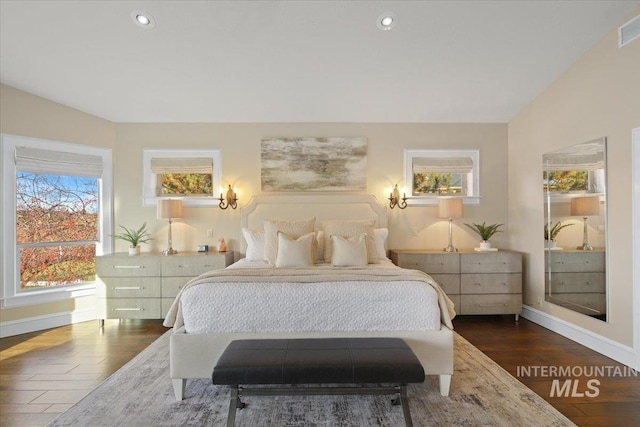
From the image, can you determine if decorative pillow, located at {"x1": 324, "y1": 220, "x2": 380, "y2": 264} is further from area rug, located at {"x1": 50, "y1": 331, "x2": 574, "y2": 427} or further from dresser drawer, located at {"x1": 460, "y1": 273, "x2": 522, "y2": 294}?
area rug, located at {"x1": 50, "y1": 331, "x2": 574, "y2": 427}

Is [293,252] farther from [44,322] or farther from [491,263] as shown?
[44,322]

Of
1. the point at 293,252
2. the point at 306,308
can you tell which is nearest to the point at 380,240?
the point at 293,252

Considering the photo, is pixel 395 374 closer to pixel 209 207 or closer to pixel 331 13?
pixel 331 13

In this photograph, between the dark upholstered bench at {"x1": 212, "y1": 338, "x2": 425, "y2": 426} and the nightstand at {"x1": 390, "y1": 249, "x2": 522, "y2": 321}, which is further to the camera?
the nightstand at {"x1": 390, "y1": 249, "x2": 522, "y2": 321}

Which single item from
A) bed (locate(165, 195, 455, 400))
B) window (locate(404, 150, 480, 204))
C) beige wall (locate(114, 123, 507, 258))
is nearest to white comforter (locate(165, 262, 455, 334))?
bed (locate(165, 195, 455, 400))

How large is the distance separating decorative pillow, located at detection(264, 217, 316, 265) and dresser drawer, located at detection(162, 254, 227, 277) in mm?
656

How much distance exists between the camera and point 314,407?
2203mm

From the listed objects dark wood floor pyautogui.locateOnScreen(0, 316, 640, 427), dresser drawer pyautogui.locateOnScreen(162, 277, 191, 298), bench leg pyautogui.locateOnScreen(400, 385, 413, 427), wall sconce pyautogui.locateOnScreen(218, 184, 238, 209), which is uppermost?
wall sconce pyautogui.locateOnScreen(218, 184, 238, 209)

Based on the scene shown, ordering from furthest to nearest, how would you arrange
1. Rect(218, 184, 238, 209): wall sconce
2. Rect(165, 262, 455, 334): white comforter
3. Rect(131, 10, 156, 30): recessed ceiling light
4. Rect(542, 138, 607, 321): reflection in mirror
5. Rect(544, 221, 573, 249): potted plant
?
Rect(218, 184, 238, 209): wall sconce → Rect(544, 221, 573, 249): potted plant → Rect(542, 138, 607, 321): reflection in mirror → Rect(131, 10, 156, 30): recessed ceiling light → Rect(165, 262, 455, 334): white comforter

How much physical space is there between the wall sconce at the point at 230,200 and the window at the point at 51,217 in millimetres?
1493

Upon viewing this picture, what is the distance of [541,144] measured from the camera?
3891 mm

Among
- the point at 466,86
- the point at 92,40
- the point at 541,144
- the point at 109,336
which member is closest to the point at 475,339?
the point at 541,144

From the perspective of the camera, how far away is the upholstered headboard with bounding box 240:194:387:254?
4367mm

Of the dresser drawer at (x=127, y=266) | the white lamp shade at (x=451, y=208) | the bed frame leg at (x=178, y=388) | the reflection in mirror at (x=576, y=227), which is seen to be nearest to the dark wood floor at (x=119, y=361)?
the reflection in mirror at (x=576, y=227)
